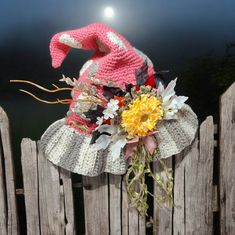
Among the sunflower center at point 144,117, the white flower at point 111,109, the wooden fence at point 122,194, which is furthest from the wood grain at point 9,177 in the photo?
the sunflower center at point 144,117

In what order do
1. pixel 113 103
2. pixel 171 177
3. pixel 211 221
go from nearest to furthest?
pixel 113 103, pixel 171 177, pixel 211 221

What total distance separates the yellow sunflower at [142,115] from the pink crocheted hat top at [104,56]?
0.25 ft

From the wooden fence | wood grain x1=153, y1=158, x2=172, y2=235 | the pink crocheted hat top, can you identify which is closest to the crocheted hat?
the pink crocheted hat top

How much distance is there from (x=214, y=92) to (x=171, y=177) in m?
0.50

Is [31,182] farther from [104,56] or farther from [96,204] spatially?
[104,56]

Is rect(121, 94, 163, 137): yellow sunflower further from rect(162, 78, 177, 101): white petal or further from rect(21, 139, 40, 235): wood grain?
rect(21, 139, 40, 235): wood grain

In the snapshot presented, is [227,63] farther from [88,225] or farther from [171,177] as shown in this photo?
[88,225]

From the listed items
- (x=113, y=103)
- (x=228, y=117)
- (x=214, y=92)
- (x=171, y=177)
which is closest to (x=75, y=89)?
(x=113, y=103)

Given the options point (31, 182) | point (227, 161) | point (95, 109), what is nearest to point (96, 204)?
point (31, 182)

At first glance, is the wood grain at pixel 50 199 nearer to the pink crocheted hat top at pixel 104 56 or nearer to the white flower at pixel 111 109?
the pink crocheted hat top at pixel 104 56

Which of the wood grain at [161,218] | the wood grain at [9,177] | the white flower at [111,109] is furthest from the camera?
the wood grain at [161,218]

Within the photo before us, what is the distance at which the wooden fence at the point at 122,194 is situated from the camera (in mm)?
1478

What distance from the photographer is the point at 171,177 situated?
58.1 inches

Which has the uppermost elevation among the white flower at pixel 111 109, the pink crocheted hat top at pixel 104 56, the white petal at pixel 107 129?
the pink crocheted hat top at pixel 104 56
